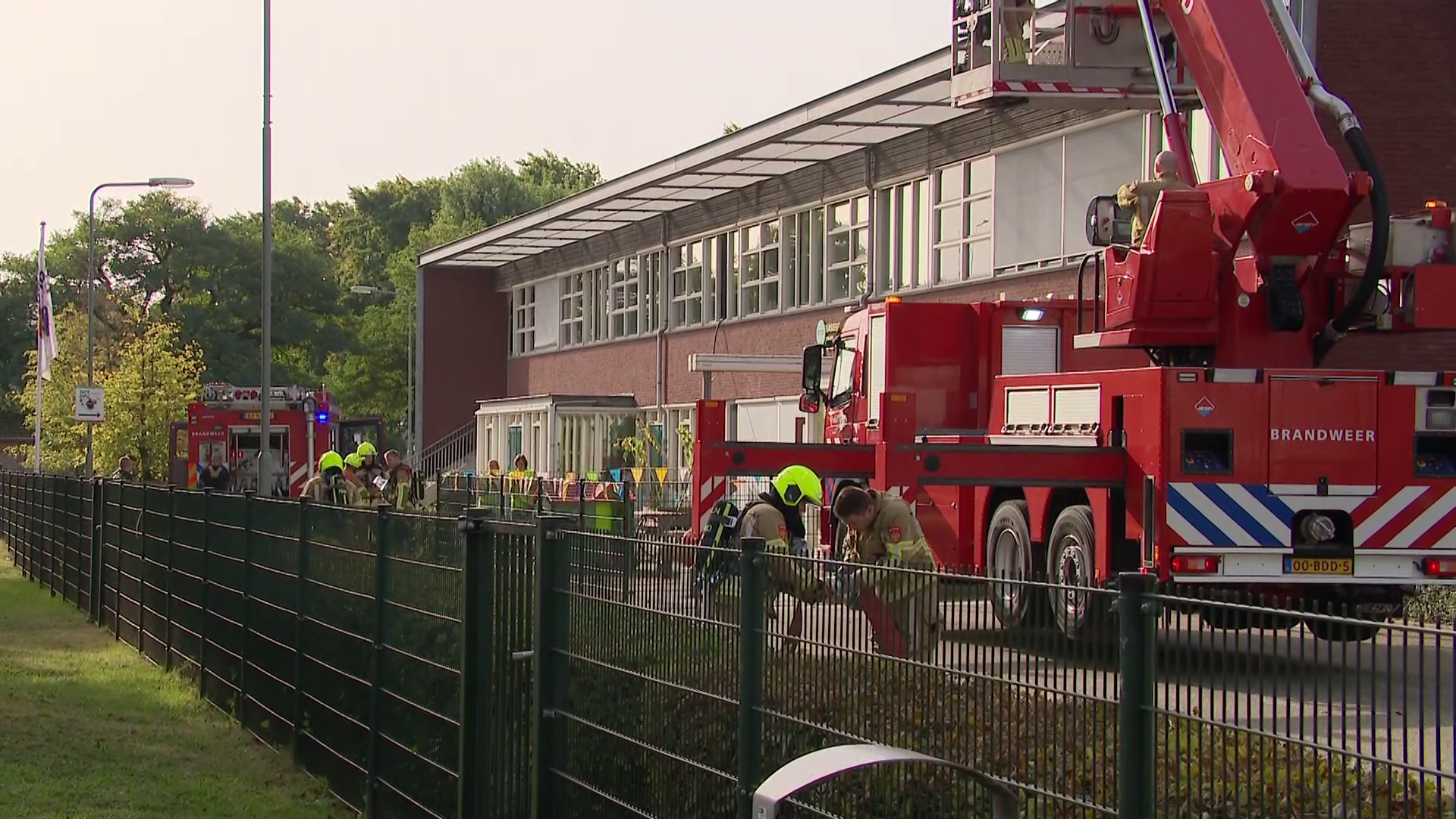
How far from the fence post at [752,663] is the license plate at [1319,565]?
25.8 ft

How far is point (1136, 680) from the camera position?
4.07 meters

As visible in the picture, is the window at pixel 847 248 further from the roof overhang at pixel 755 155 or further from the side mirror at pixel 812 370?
the side mirror at pixel 812 370

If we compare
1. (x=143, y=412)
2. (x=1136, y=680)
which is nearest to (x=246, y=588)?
(x=1136, y=680)

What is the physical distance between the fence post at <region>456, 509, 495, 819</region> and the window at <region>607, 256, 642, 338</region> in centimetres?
3948

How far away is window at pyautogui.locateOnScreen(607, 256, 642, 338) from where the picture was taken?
4769cm

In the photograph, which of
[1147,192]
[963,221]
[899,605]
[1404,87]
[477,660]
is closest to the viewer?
[899,605]

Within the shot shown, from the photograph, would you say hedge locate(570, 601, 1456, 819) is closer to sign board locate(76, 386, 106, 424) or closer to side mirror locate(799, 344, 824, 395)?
side mirror locate(799, 344, 824, 395)

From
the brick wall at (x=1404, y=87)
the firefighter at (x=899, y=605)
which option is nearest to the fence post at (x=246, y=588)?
the firefighter at (x=899, y=605)

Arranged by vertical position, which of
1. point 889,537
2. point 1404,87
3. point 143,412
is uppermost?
point 1404,87

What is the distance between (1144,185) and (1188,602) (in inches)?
406

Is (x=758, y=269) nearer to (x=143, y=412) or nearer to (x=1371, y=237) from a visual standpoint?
(x=143, y=412)

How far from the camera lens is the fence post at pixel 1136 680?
4.05 meters

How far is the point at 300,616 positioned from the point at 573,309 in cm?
4204

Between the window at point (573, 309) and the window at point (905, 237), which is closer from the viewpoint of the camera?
the window at point (905, 237)
